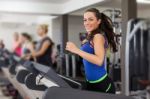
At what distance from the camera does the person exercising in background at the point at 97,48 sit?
1.58 metres

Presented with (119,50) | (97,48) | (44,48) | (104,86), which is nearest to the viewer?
(97,48)

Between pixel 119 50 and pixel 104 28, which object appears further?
pixel 119 50

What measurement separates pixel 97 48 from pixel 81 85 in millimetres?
329

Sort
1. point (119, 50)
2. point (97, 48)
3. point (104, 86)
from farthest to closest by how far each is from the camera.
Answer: point (119, 50) → point (104, 86) → point (97, 48)

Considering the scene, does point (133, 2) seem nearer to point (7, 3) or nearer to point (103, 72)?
point (103, 72)

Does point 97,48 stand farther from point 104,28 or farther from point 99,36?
point 104,28

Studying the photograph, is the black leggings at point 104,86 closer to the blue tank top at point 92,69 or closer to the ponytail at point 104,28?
the blue tank top at point 92,69

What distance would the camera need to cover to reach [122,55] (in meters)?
3.05

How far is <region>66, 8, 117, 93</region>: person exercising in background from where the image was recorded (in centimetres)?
158

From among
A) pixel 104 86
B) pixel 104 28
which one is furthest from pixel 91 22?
pixel 104 86

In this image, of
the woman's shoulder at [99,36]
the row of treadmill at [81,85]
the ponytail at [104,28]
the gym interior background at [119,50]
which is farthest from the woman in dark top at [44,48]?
the woman's shoulder at [99,36]

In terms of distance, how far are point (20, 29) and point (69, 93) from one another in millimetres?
7089

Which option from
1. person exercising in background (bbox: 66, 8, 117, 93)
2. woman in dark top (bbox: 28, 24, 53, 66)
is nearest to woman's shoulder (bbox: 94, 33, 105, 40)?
person exercising in background (bbox: 66, 8, 117, 93)

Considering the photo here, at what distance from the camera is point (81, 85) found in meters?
1.77
